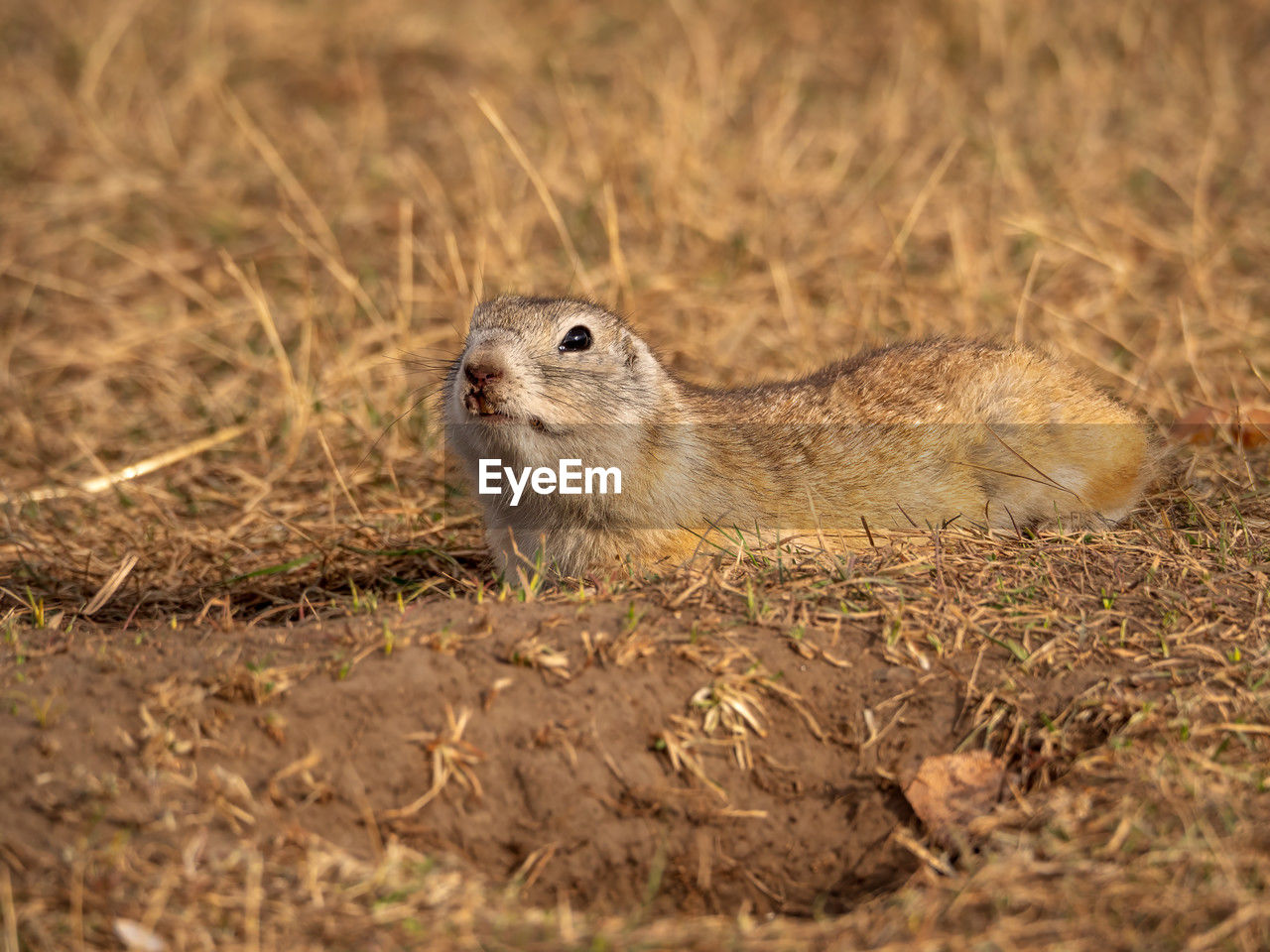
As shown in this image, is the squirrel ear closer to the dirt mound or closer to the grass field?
the grass field

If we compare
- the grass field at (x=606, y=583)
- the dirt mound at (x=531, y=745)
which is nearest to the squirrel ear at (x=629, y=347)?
the grass field at (x=606, y=583)

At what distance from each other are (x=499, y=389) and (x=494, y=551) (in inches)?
26.3

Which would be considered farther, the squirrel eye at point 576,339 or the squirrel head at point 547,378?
the squirrel eye at point 576,339

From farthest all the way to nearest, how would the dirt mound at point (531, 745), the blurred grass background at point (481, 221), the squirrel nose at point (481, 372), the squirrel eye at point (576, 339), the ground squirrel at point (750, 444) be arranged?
1. the blurred grass background at point (481, 221)
2. the squirrel eye at point (576, 339)
3. the ground squirrel at point (750, 444)
4. the squirrel nose at point (481, 372)
5. the dirt mound at point (531, 745)

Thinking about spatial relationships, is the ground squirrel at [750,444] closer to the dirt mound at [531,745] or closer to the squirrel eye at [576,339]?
the squirrel eye at [576,339]

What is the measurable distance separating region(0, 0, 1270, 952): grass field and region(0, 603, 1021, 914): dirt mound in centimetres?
1

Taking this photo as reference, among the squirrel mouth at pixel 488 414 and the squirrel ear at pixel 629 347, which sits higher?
the squirrel ear at pixel 629 347

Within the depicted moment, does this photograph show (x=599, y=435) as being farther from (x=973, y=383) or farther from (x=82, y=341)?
(x=82, y=341)

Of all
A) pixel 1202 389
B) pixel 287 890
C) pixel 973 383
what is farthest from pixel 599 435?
pixel 1202 389

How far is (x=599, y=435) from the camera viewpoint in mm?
4160

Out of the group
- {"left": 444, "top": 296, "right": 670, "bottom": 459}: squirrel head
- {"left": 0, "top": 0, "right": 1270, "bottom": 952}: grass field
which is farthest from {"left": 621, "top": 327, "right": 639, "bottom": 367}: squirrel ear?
{"left": 0, "top": 0, "right": 1270, "bottom": 952}: grass field

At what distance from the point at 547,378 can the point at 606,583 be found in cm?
81

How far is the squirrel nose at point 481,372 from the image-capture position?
399 cm

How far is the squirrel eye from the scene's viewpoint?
438 centimetres
